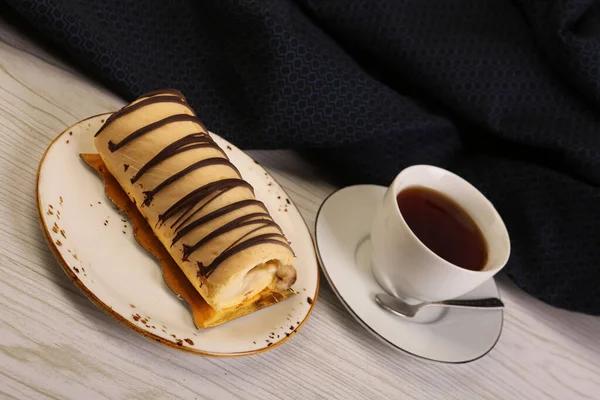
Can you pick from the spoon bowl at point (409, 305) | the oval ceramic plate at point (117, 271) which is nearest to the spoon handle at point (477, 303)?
the spoon bowl at point (409, 305)

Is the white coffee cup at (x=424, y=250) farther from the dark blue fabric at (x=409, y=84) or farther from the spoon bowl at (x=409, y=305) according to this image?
the dark blue fabric at (x=409, y=84)

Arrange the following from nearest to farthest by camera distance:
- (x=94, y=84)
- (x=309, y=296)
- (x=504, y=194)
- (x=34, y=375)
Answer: (x=34, y=375)
(x=309, y=296)
(x=94, y=84)
(x=504, y=194)

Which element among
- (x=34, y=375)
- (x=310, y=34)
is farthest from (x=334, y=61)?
(x=34, y=375)

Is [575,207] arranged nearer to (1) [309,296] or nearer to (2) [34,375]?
(1) [309,296]

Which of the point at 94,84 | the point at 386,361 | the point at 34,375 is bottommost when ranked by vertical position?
the point at 386,361

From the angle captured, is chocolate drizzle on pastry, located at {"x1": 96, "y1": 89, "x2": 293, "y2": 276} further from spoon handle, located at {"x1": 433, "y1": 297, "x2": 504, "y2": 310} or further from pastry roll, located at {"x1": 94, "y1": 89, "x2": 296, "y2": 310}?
spoon handle, located at {"x1": 433, "y1": 297, "x2": 504, "y2": 310}

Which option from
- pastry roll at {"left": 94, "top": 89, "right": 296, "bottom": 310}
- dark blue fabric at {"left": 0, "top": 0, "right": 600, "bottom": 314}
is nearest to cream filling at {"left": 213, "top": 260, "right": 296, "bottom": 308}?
pastry roll at {"left": 94, "top": 89, "right": 296, "bottom": 310}

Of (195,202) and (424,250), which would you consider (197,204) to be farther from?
(424,250)
